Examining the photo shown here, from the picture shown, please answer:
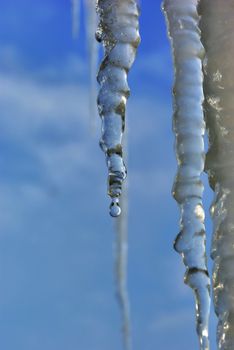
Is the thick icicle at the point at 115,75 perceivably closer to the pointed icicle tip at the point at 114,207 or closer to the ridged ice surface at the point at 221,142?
the pointed icicle tip at the point at 114,207

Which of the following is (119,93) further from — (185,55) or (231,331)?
(231,331)

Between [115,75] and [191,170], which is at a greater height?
[115,75]

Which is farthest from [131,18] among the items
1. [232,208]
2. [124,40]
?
[232,208]

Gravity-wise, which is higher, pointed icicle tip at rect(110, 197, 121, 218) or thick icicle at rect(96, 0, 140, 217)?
thick icicle at rect(96, 0, 140, 217)

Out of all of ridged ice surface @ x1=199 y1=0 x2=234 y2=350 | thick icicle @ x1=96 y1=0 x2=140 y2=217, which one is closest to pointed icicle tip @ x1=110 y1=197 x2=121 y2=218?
thick icicle @ x1=96 y1=0 x2=140 y2=217

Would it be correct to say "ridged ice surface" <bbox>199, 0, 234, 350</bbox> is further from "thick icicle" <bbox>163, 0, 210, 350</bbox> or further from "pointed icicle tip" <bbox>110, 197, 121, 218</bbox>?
"pointed icicle tip" <bbox>110, 197, 121, 218</bbox>
